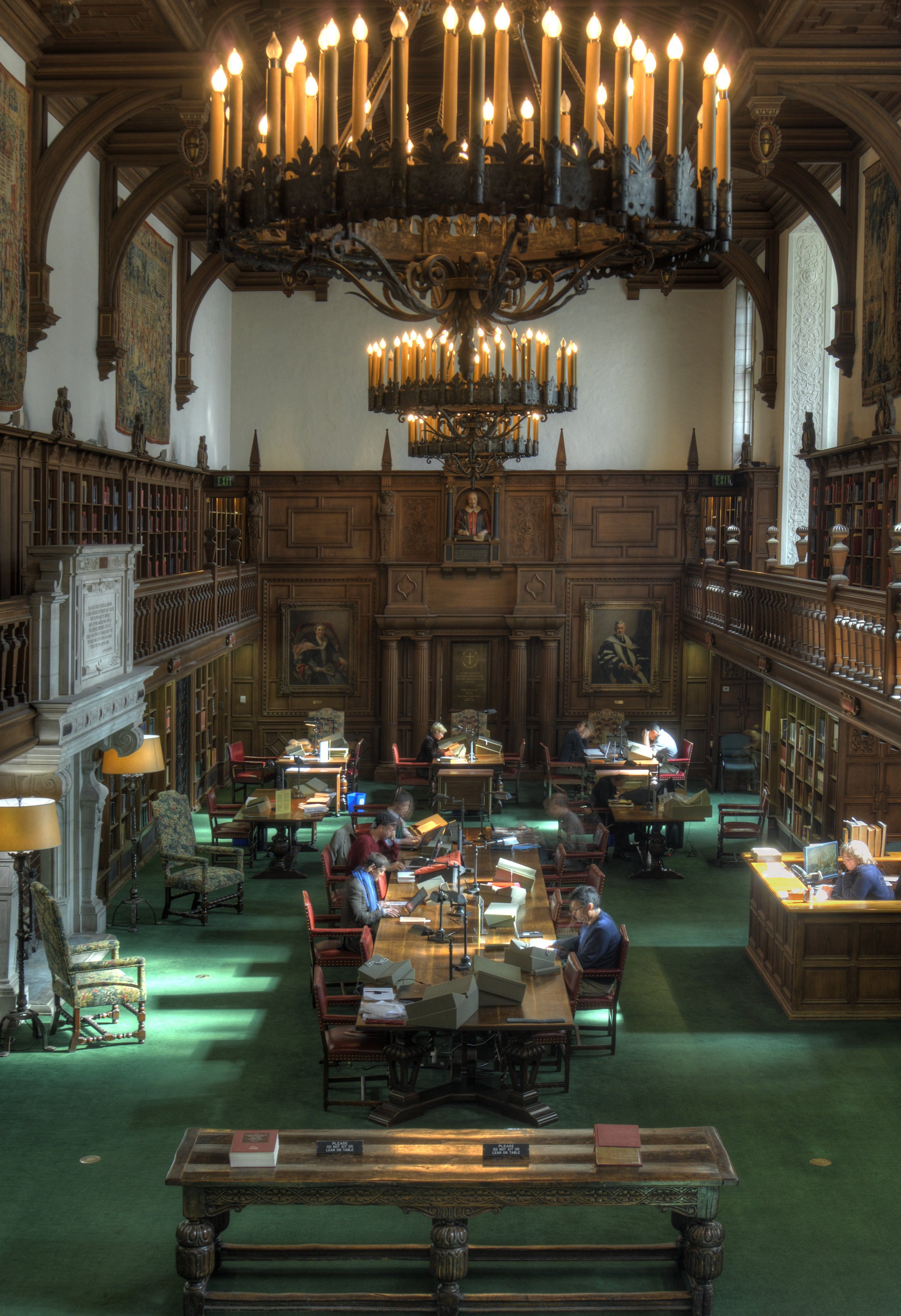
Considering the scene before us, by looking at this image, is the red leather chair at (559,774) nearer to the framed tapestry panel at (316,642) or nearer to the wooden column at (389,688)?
the wooden column at (389,688)

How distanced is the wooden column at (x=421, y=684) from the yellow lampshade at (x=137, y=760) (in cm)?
864

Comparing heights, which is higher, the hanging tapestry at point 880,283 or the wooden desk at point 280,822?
the hanging tapestry at point 880,283

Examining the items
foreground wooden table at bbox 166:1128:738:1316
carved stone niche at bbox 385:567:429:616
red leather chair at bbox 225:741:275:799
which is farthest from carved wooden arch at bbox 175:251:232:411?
foreground wooden table at bbox 166:1128:738:1316

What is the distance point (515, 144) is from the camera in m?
3.74

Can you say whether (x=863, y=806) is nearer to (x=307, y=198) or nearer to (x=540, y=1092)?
(x=540, y=1092)

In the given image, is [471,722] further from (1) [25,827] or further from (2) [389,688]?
(1) [25,827]

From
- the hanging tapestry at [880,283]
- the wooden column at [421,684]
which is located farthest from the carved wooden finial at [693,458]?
the hanging tapestry at [880,283]

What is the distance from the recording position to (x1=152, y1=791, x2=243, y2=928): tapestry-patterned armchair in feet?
39.9

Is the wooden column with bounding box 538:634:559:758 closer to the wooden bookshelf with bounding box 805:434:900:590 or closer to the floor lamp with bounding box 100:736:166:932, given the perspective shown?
the wooden bookshelf with bounding box 805:434:900:590

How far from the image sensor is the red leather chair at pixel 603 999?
29.1 feet

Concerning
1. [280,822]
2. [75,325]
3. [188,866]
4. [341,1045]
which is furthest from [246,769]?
[341,1045]

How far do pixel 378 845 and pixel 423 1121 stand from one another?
3414 mm

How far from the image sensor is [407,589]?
1938 centimetres

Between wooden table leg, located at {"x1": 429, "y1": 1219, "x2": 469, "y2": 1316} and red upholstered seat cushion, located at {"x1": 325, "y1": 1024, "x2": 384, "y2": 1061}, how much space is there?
7.59 ft
